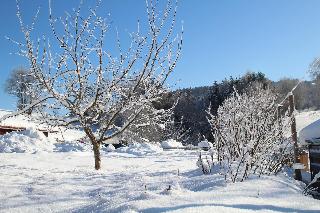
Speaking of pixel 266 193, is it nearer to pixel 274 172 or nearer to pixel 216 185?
pixel 216 185

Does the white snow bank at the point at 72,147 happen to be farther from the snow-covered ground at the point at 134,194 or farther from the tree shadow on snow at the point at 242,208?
the tree shadow on snow at the point at 242,208

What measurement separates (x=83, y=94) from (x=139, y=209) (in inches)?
228

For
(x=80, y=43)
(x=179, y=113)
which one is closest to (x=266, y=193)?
(x=80, y=43)

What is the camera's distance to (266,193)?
5.17m

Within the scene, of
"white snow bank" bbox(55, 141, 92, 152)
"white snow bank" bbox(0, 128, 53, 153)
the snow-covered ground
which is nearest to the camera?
the snow-covered ground

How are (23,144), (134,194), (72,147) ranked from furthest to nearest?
(72,147)
(23,144)
(134,194)

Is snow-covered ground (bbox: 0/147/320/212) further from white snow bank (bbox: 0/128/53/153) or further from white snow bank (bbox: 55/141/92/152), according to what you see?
white snow bank (bbox: 55/141/92/152)

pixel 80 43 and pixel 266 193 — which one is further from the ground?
pixel 80 43

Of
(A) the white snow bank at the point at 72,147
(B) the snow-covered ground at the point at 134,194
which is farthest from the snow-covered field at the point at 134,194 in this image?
(A) the white snow bank at the point at 72,147

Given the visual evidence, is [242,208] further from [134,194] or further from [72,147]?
[72,147]

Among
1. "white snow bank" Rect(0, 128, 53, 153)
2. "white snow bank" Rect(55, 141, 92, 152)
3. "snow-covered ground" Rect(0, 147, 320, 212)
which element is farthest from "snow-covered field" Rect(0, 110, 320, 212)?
"white snow bank" Rect(55, 141, 92, 152)

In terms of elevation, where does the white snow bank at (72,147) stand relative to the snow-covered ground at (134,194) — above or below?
above

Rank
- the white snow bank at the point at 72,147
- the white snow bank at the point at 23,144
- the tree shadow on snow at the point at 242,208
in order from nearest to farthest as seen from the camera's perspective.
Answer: the tree shadow on snow at the point at 242,208 → the white snow bank at the point at 23,144 → the white snow bank at the point at 72,147

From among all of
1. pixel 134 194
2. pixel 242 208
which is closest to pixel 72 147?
pixel 134 194
